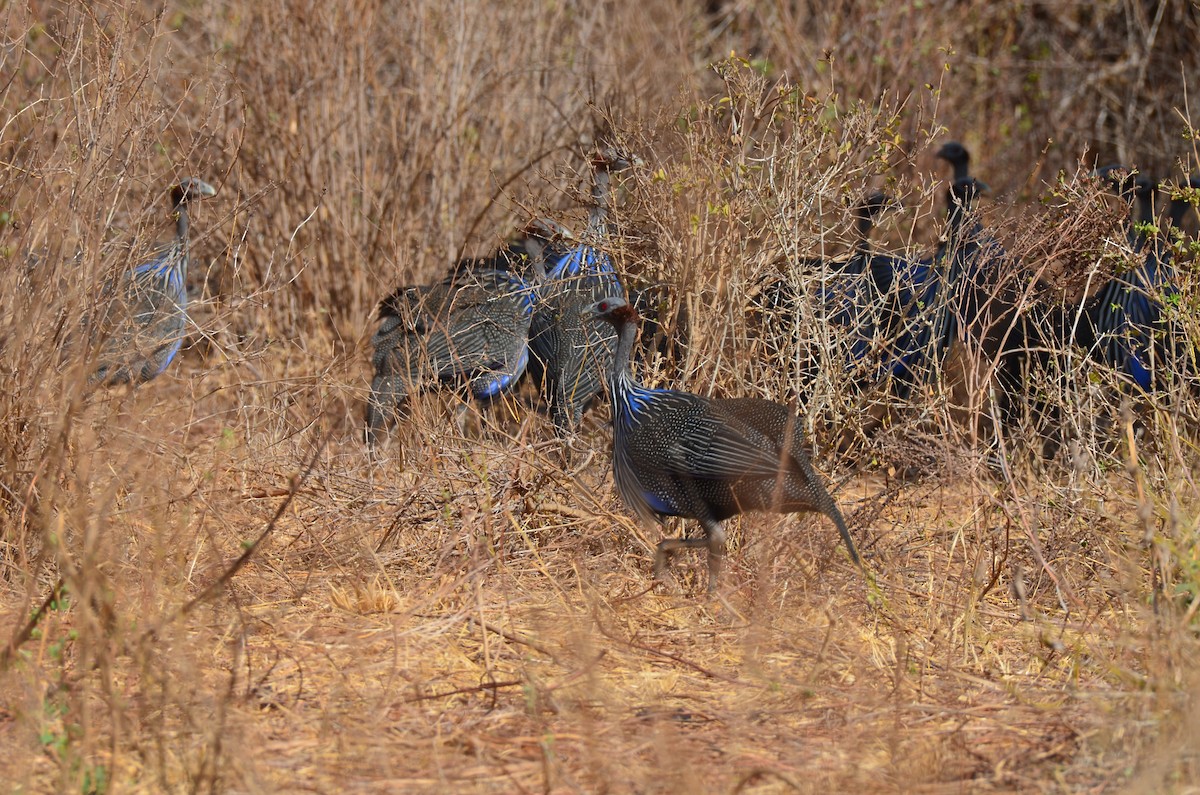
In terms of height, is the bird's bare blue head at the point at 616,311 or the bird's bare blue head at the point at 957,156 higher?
the bird's bare blue head at the point at 957,156

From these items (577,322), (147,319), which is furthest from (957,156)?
(147,319)

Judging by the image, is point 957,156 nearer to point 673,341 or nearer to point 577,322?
point 577,322

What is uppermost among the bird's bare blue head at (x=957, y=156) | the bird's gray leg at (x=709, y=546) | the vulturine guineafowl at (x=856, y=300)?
the bird's bare blue head at (x=957, y=156)

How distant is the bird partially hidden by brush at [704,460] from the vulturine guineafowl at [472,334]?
166cm

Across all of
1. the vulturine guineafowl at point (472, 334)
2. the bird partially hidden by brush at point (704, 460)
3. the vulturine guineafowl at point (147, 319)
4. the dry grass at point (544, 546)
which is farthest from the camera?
the vulturine guineafowl at point (472, 334)

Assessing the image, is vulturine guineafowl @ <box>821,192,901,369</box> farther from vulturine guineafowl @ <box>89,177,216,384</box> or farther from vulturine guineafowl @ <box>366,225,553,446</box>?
vulturine guineafowl @ <box>89,177,216,384</box>

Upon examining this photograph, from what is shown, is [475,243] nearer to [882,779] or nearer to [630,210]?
[630,210]

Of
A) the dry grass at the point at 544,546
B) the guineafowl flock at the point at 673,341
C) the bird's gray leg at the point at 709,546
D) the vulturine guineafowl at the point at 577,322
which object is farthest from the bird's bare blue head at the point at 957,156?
the bird's gray leg at the point at 709,546

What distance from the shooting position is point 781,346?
570cm

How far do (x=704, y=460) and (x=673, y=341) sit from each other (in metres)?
1.03

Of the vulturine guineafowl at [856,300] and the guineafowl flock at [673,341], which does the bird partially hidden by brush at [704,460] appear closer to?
the guineafowl flock at [673,341]

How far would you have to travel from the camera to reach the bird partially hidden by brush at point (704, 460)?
15.3 feet

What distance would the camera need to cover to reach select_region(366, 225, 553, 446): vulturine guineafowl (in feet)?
21.6

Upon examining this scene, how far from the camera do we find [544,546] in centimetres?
520
